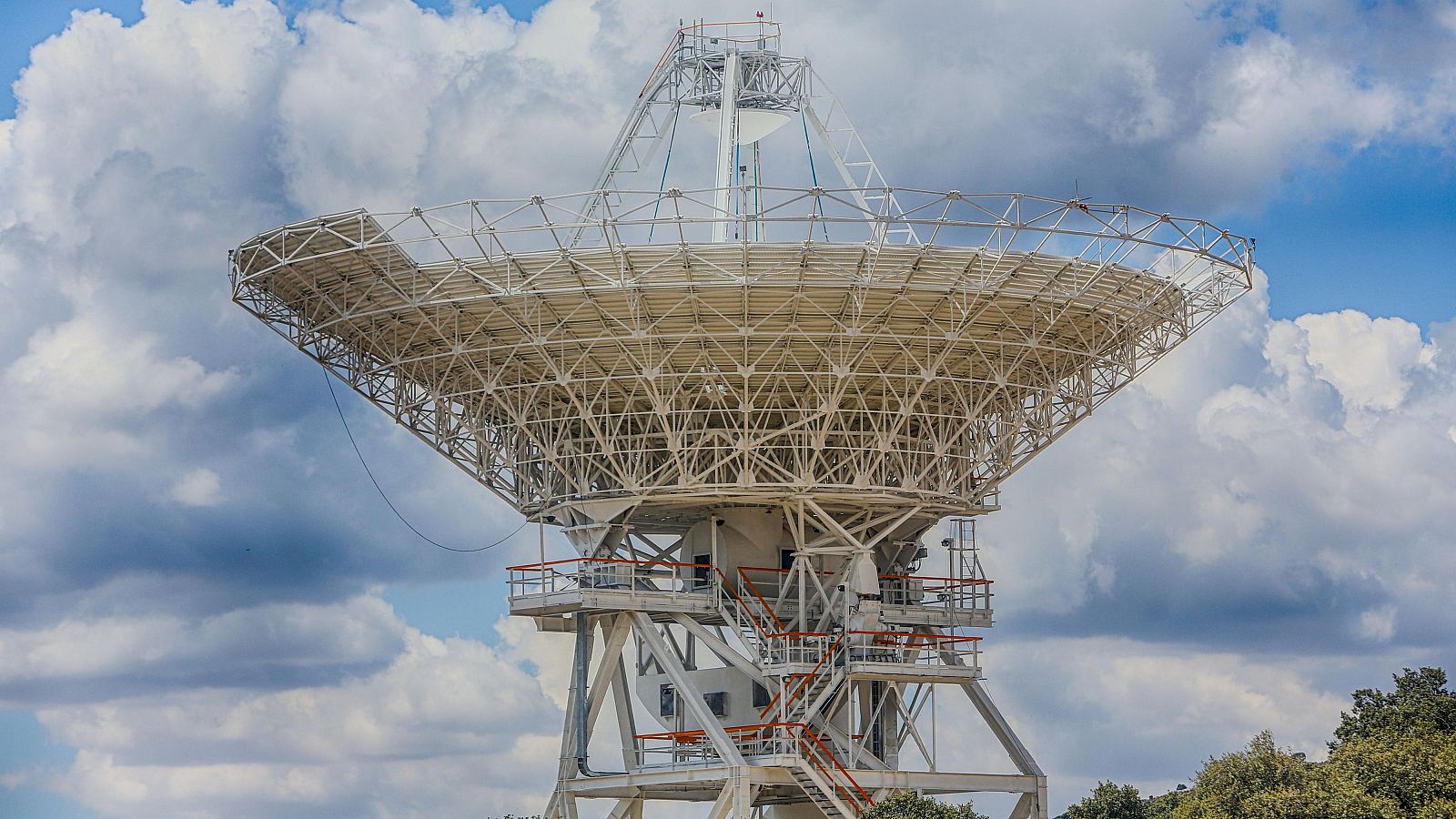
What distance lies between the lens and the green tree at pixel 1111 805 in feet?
205

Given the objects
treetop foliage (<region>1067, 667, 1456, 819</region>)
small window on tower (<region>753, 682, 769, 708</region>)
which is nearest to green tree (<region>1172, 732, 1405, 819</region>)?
treetop foliage (<region>1067, 667, 1456, 819</region>)

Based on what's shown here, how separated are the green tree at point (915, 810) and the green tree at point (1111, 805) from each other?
→ 587 centimetres

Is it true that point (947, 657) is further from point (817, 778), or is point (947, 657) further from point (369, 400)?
point (369, 400)

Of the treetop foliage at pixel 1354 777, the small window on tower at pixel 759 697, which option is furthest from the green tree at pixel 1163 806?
the small window on tower at pixel 759 697

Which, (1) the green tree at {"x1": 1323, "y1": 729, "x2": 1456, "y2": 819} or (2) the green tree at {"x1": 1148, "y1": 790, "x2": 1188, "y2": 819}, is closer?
(1) the green tree at {"x1": 1323, "y1": 729, "x2": 1456, "y2": 819}

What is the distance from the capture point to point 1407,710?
63.9 meters

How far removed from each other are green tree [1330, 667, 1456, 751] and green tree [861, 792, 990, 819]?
13157 mm

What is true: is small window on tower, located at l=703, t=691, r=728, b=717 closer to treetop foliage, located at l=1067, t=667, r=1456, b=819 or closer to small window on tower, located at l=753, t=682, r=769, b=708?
small window on tower, located at l=753, t=682, r=769, b=708

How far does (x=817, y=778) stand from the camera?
59.1m

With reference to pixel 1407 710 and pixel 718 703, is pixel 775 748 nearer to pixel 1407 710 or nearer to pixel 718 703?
pixel 718 703

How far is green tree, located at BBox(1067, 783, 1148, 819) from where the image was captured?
62.3 meters

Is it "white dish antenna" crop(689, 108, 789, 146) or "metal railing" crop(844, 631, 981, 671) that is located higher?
"white dish antenna" crop(689, 108, 789, 146)

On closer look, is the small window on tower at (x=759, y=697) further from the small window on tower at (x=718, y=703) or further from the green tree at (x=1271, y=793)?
the green tree at (x=1271, y=793)

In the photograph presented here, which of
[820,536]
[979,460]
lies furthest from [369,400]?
[979,460]
